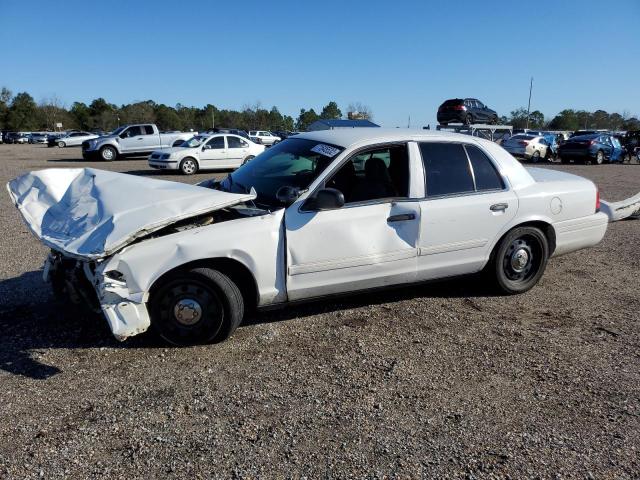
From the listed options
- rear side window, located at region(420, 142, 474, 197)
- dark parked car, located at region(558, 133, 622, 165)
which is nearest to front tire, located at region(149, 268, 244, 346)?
rear side window, located at region(420, 142, 474, 197)

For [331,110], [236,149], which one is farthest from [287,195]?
[331,110]

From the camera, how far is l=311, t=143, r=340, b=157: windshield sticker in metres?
4.30

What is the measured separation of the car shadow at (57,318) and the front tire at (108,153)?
20.3 metres

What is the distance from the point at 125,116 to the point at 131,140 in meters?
67.8

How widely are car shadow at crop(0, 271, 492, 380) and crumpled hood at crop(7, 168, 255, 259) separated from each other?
82cm

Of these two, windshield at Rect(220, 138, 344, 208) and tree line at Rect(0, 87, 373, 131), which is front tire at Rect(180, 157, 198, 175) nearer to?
windshield at Rect(220, 138, 344, 208)

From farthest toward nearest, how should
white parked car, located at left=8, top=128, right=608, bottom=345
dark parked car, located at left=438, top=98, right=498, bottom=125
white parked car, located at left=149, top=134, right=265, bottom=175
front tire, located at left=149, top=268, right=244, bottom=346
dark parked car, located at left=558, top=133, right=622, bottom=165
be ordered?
dark parked car, located at left=558, top=133, right=622, bottom=165 < dark parked car, located at left=438, top=98, right=498, bottom=125 < white parked car, located at left=149, top=134, right=265, bottom=175 < front tire, located at left=149, top=268, right=244, bottom=346 < white parked car, located at left=8, top=128, right=608, bottom=345

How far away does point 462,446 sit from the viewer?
9.07 feet

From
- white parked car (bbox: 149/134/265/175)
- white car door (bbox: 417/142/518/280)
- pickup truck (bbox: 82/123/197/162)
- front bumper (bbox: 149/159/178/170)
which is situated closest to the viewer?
white car door (bbox: 417/142/518/280)

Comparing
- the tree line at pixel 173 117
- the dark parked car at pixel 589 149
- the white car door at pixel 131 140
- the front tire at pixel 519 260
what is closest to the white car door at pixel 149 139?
the white car door at pixel 131 140

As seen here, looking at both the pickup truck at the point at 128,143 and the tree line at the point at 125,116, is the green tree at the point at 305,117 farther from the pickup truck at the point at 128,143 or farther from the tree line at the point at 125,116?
the pickup truck at the point at 128,143

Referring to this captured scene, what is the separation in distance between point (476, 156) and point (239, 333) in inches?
106

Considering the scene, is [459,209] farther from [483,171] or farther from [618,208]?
[618,208]

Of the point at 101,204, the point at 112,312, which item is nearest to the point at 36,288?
the point at 101,204
